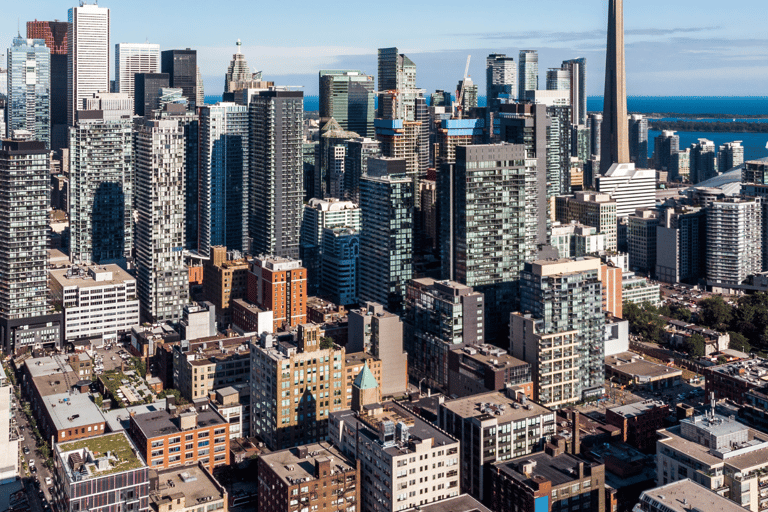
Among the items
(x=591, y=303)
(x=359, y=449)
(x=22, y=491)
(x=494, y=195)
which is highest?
(x=494, y=195)

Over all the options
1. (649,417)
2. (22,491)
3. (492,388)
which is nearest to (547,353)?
(492,388)

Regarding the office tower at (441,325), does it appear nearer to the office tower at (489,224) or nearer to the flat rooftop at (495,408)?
the office tower at (489,224)

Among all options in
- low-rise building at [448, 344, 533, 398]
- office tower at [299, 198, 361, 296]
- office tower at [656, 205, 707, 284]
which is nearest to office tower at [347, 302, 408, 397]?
low-rise building at [448, 344, 533, 398]

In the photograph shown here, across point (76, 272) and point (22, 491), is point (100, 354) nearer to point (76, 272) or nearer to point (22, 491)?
point (76, 272)

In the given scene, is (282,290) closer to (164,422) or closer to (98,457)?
(164,422)

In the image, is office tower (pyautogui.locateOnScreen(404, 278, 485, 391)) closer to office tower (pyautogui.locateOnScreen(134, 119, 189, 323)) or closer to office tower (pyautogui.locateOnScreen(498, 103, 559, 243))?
office tower (pyautogui.locateOnScreen(498, 103, 559, 243))
